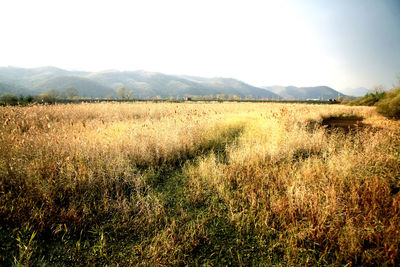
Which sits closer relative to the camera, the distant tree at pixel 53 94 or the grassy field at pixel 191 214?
the grassy field at pixel 191 214

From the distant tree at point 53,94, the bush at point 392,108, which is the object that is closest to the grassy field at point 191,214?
the bush at point 392,108

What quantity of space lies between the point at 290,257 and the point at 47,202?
3.72 m

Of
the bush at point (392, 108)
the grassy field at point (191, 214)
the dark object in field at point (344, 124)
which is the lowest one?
the grassy field at point (191, 214)

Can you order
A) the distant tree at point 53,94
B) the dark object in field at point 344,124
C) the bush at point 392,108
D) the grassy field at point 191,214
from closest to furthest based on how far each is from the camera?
the grassy field at point 191,214 → the dark object in field at point 344,124 → the bush at point 392,108 → the distant tree at point 53,94

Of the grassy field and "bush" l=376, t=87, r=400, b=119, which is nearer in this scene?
the grassy field

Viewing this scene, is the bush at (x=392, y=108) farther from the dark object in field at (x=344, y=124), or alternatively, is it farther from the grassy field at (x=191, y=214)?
the grassy field at (x=191, y=214)

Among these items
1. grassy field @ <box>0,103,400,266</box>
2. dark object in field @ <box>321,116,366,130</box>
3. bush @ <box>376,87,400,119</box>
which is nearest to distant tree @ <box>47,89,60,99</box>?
grassy field @ <box>0,103,400,266</box>

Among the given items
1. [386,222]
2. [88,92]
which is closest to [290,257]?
[386,222]

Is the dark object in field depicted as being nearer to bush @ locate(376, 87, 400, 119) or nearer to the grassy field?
bush @ locate(376, 87, 400, 119)

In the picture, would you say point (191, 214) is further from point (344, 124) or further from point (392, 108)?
point (392, 108)

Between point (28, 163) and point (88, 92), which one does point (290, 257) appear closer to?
point (28, 163)

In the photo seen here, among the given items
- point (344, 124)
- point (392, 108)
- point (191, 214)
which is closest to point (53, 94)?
point (191, 214)

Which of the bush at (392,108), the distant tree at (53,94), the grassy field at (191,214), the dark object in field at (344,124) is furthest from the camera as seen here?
the distant tree at (53,94)

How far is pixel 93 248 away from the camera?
2.27 meters
